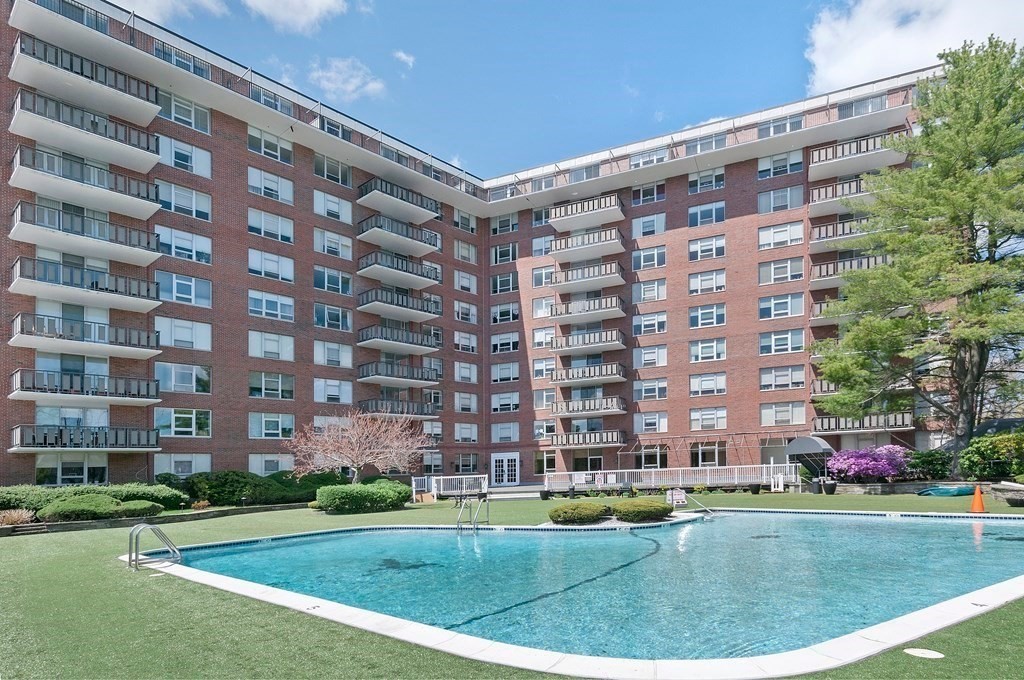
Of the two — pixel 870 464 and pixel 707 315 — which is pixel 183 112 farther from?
pixel 870 464

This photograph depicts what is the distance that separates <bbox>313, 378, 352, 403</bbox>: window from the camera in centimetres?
4303

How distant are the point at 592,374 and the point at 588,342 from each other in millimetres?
2318

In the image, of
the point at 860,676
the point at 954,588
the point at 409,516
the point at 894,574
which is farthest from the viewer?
the point at 409,516

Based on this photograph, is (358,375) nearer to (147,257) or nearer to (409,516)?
(147,257)

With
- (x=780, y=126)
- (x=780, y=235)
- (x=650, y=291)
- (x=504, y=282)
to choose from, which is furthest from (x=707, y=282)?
(x=504, y=282)

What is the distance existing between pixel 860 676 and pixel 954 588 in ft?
22.1

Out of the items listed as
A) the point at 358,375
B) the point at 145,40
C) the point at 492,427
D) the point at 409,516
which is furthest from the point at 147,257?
the point at 492,427

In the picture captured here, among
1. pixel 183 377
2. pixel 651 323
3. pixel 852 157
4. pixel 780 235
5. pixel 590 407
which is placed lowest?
pixel 590 407

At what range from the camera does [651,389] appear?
49.0 metres

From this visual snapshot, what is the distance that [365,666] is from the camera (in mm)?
7031

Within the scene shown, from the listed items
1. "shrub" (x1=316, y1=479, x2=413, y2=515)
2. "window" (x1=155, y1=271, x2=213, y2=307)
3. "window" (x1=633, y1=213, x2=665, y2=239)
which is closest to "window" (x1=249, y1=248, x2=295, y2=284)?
"window" (x1=155, y1=271, x2=213, y2=307)

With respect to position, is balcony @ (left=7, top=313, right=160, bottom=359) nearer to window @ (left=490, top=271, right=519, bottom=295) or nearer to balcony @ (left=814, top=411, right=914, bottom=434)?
window @ (left=490, top=271, right=519, bottom=295)

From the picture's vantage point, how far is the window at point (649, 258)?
49562mm

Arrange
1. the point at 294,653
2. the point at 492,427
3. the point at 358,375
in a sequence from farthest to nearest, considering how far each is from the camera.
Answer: the point at 492,427 < the point at 358,375 < the point at 294,653
